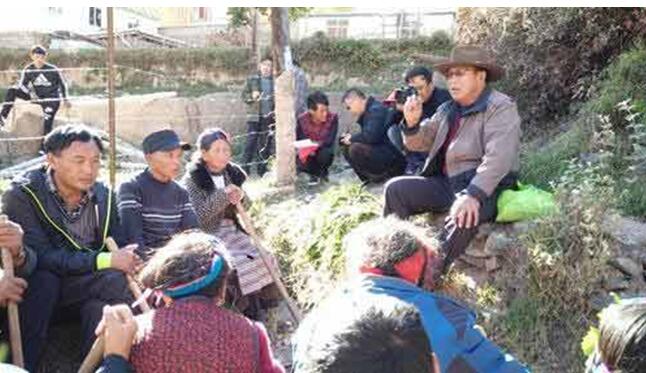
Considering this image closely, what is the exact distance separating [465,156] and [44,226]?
2366 millimetres

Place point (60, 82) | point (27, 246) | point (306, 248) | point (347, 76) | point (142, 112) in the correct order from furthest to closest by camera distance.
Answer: point (347, 76) < point (142, 112) < point (60, 82) < point (306, 248) < point (27, 246)

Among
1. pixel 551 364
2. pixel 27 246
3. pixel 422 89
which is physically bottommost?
pixel 551 364

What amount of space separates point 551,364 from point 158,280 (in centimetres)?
238

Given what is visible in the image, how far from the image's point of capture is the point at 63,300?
380 cm

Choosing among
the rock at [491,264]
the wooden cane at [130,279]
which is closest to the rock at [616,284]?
the rock at [491,264]

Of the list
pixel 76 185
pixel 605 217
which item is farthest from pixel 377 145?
pixel 76 185

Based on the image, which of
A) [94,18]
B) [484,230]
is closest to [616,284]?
[484,230]

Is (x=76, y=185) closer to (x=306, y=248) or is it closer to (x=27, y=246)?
(x=27, y=246)

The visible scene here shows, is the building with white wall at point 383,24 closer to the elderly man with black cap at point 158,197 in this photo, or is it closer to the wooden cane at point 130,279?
the elderly man with black cap at point 158,197

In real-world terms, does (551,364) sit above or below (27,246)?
below

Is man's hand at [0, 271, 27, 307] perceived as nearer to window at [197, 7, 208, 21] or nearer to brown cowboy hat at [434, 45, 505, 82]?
brown cowboy hat at [434, 45, 505, 82]

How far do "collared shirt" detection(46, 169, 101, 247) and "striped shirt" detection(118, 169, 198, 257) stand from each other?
25cm

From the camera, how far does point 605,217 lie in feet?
13.3

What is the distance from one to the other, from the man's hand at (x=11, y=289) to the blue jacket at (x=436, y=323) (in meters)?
1.87
